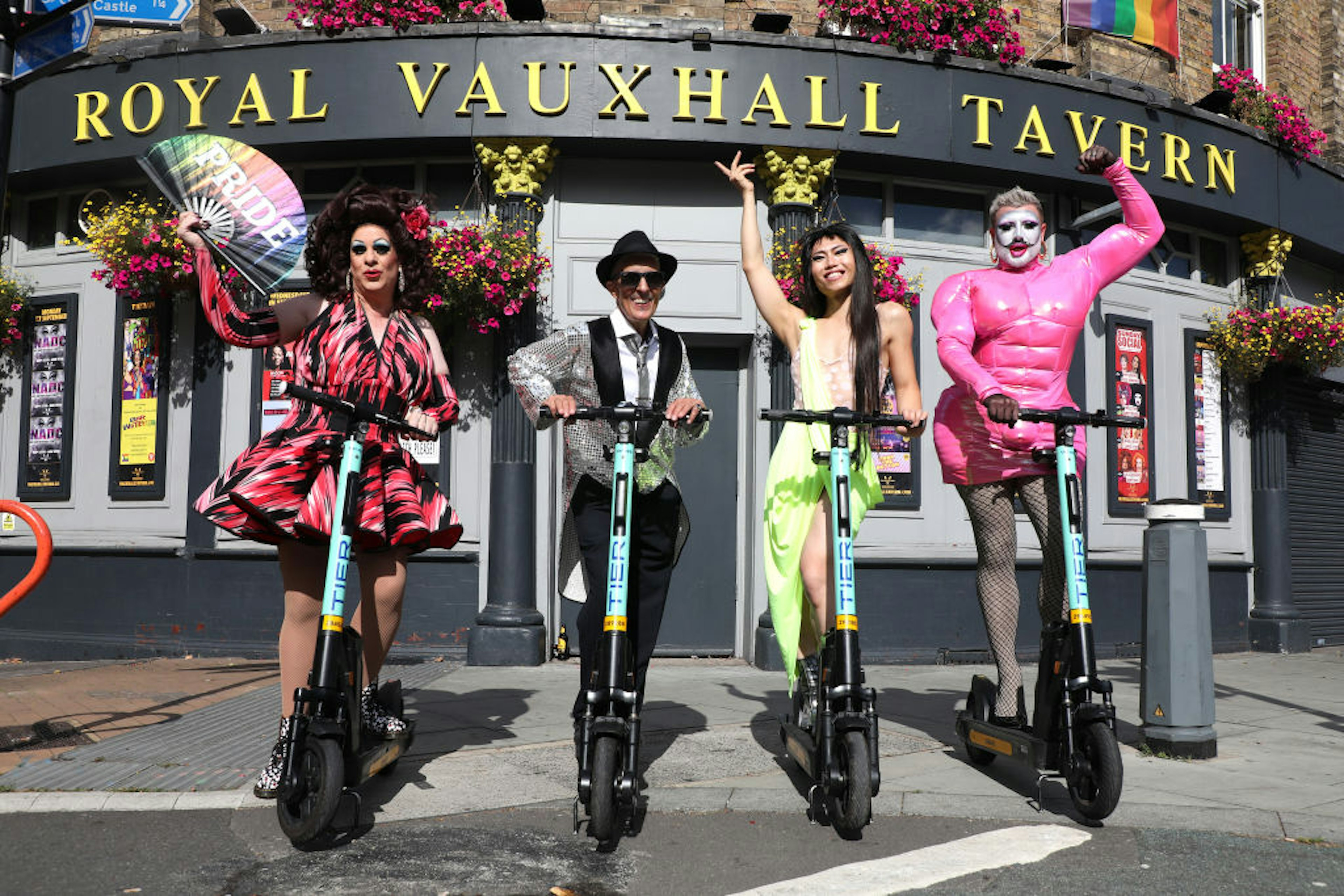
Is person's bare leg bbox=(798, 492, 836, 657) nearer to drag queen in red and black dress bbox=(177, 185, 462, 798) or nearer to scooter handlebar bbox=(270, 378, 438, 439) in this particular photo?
drag queen in red and black dress bbox=(177, 185, 462, 798)

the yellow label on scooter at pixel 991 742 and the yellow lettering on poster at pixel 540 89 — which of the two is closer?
the yellow label on scooter at pixel 991 742

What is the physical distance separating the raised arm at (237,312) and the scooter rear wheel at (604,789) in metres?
1.69

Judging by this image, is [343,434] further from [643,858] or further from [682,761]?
[682,761]

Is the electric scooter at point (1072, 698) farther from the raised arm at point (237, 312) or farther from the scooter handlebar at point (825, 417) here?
the raised arm at point (237, 312)

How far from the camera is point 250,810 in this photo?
361cm

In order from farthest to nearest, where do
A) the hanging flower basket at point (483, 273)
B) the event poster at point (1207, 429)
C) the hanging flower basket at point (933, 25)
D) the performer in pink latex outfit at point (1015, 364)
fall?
the event poster at point (1207, 429)
the hanging flower basket at point (933, 25)
the hanging flower basket at point (483, 273)
the performer in pink latex outfit at point (1015, 364)

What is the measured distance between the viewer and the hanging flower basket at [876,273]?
803cm

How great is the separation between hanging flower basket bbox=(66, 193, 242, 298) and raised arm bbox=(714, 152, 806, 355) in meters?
5.18

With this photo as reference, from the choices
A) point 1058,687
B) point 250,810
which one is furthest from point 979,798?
point 250,810

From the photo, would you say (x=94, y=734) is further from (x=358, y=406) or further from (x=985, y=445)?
(x=985, y=445)

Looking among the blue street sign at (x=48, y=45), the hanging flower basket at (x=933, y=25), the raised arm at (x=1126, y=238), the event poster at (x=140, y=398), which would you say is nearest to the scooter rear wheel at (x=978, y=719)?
the raised arm at (x=1126, y=238)

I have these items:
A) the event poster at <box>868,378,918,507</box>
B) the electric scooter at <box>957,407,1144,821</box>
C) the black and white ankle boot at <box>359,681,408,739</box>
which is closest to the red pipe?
the black and white ankle boot at <box>359,681,408,739</box>

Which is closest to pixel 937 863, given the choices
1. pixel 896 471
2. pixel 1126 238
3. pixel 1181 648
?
pixel 1181 648

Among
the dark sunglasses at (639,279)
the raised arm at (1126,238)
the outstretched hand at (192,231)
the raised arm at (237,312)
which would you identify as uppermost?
the raised arm at (1126,238)
